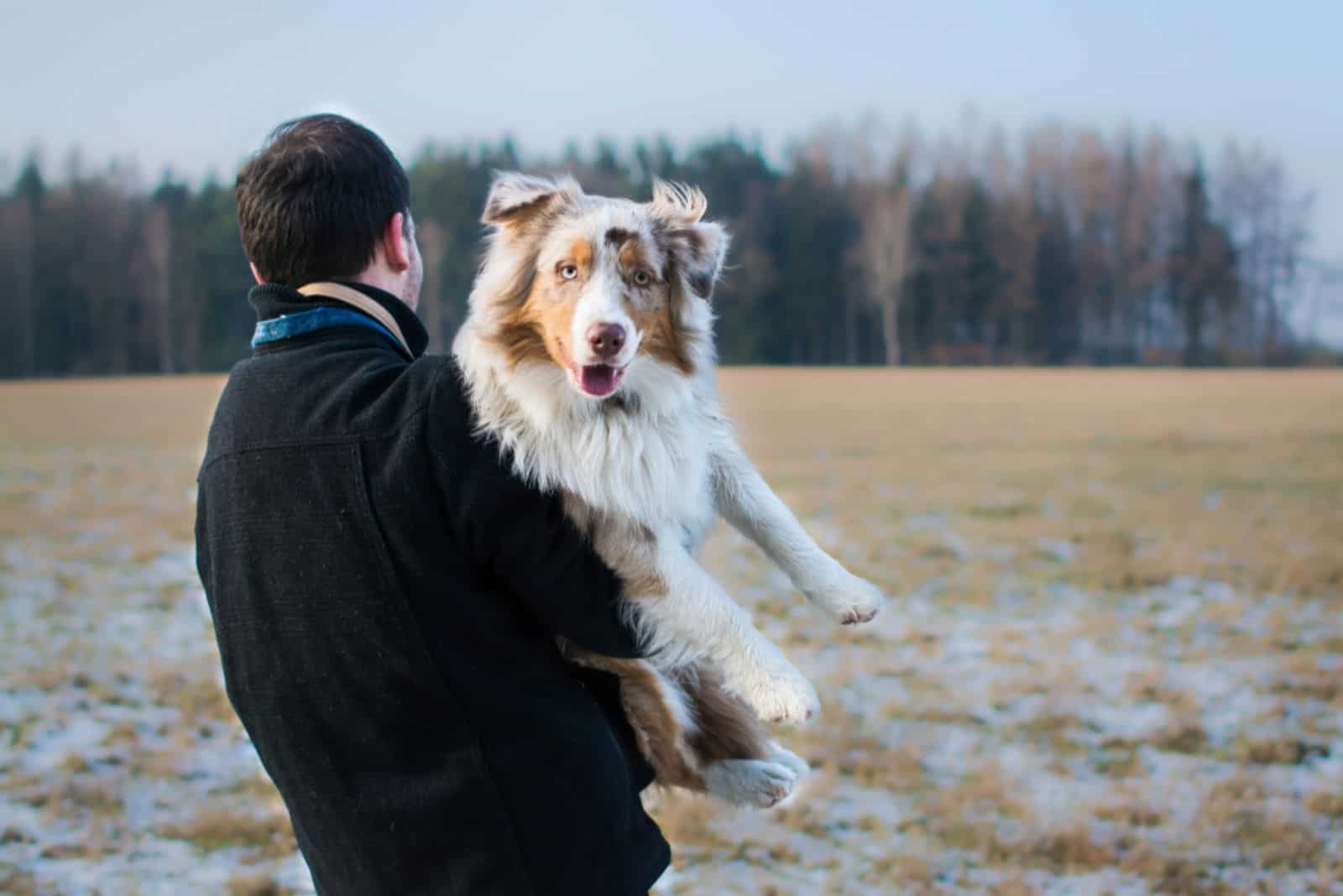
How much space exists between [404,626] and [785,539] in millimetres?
973

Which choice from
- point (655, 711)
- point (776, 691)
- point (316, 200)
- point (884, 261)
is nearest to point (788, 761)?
point (776, 691)

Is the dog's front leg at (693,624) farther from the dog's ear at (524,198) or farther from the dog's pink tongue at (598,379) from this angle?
the dog's ear at (524,198)

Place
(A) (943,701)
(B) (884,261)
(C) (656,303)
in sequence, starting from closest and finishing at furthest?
(C) (656,303)
(A) (943,701)
(B) (884,261)

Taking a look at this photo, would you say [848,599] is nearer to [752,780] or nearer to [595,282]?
[752,780]

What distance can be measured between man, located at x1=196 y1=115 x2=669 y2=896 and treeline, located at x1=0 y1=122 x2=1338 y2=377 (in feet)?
164

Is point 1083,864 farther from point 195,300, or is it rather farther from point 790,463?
point 195,300

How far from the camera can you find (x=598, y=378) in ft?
7.02

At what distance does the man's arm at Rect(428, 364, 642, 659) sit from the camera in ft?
6.00

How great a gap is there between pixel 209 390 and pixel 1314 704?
39.8m

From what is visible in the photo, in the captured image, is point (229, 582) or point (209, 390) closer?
point (229, 582)

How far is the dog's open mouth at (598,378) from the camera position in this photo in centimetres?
213

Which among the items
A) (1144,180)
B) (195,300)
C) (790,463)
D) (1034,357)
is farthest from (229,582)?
(1144,180)

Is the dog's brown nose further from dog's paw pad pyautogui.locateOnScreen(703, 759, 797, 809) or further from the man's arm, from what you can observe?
dog's paw pad pyautogui.locateOnScreen(703, 759, 797, 809)

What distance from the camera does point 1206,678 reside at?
8.48 metres
